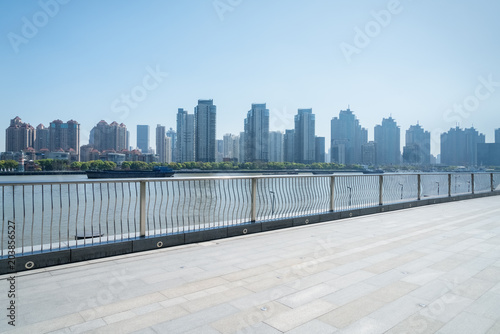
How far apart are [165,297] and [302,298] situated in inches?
55.0

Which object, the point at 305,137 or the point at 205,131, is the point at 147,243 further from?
the point at 205,131

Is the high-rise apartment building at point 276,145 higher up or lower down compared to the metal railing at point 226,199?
higher up

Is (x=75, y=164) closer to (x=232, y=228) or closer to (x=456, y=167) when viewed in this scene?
(x=456, y=167)

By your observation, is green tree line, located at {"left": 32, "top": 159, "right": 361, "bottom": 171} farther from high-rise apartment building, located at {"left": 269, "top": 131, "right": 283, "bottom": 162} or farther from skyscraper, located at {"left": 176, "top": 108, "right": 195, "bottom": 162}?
skyscraper, located at {"left": 176, "top": 108, "right": 195, "bottom": 162}

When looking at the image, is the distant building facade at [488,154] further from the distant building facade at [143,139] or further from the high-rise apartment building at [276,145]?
the distant building facade at [143,139]

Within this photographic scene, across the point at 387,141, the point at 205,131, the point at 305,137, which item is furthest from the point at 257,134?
the point at 387,141

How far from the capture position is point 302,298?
3273 mm

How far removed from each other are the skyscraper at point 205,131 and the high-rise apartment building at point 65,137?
42012mm

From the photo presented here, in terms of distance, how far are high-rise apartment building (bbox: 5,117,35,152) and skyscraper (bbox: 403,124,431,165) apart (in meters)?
114

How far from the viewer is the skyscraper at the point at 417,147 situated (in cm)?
5066

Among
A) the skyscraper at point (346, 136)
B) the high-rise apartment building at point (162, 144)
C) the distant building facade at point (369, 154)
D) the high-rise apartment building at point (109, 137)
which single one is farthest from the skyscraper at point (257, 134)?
the high-rise apartment building at point (162, 144)

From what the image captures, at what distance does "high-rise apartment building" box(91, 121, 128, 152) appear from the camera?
316 ft

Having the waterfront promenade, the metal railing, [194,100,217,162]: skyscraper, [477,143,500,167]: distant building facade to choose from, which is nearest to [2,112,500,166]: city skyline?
[194,100,217,162]: skyscraper

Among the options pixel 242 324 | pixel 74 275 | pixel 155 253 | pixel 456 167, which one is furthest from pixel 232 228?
pixel 456 167
